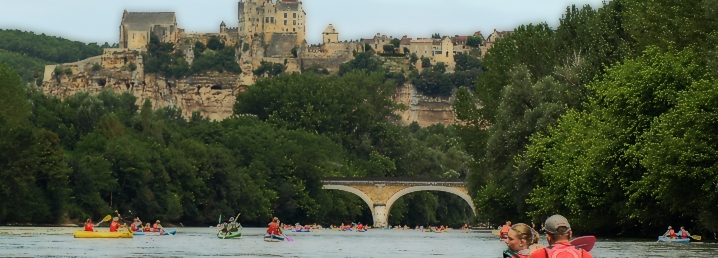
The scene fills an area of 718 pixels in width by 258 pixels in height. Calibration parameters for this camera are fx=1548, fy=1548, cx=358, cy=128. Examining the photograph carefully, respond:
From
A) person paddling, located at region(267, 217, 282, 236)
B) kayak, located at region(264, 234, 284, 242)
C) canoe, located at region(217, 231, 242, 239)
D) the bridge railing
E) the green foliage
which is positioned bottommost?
the bridge railing

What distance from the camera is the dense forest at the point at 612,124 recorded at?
51.1m

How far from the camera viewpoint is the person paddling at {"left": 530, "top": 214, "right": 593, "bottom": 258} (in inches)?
691

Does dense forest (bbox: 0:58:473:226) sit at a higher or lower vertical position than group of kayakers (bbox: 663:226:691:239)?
lower

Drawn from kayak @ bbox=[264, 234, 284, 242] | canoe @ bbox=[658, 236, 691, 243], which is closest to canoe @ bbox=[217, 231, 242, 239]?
kayak @ bbox=[264, 234, 284, 242]

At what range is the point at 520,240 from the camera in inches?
737

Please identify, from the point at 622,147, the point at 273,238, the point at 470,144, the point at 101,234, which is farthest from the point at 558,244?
the point at 470,144

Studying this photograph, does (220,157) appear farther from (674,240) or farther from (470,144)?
(674,240)

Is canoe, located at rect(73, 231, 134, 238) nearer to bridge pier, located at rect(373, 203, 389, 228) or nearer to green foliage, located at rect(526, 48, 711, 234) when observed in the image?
green foliage, located at rect(526, 48, 711, 234)

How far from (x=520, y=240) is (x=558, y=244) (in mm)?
1039

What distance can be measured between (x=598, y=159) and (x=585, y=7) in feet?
71.8

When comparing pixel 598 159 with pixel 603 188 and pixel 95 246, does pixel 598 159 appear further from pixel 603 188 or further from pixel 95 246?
pixel 95 246

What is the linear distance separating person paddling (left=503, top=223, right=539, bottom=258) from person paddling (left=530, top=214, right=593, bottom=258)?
0.81m

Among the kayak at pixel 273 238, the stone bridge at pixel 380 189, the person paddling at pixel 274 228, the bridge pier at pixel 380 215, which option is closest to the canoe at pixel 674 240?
the person paddling at pixel 274 228

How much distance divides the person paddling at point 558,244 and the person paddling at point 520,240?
813 millimetres
